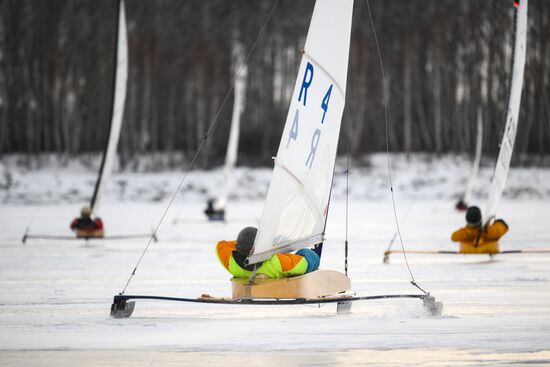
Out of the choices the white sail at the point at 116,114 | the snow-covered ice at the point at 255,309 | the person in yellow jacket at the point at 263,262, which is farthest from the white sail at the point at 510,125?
the white sail at the point at 116,114

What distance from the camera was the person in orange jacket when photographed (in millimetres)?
14695

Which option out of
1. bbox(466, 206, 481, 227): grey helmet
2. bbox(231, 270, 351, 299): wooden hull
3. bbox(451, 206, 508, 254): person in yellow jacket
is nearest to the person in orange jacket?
bbox(451, 206, 508, 254): person in yellow jacket

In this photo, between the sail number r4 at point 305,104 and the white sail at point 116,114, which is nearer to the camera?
the sail number r4 at point 305,104

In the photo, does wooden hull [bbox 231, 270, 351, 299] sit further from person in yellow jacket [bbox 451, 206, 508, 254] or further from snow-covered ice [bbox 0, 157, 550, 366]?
person in yellow jacket [bbox 451, 206, 508, 254]

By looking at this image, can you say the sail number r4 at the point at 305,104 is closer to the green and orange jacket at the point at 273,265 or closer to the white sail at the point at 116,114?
the green and orange jacket at the point at 273,265

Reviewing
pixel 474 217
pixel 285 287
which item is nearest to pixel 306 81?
pixel 285 287

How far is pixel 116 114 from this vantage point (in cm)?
1538

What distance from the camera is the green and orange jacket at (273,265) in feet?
22.0

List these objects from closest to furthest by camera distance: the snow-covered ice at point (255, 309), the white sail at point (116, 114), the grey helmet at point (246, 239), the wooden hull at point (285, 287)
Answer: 1. the snow-covered ice at point (255, 309)
2. the wooden hull at point (285, 287)
3. the grey helmet at point (246, 239)
4. the white sail at point (116, 114)

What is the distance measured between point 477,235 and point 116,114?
21.5 ft

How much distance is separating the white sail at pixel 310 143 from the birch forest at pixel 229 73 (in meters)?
27.4

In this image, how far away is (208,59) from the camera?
39312 mm

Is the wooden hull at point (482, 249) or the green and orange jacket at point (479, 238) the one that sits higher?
the green and orange jacket at point (479, 238)

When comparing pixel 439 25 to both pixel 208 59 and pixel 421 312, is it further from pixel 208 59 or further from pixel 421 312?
pixel 421 312
